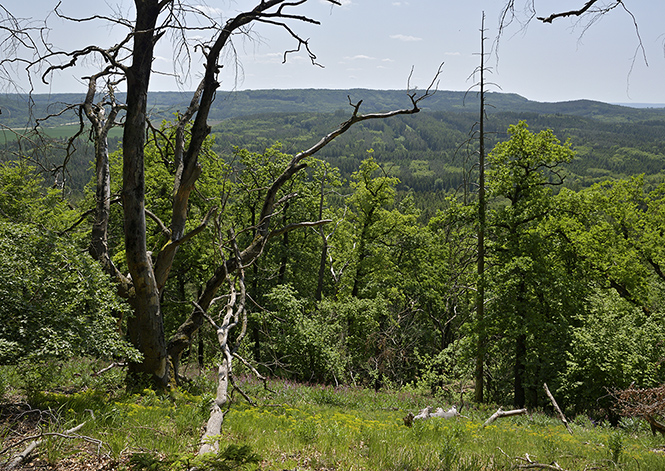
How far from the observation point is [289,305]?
15.4 m

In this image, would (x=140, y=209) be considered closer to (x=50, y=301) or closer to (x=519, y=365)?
(x=50, y=301)

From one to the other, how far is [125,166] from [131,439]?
166 inches

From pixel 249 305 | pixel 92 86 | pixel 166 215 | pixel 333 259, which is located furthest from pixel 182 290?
pixel 92 86

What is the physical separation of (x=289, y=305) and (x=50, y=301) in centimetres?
1055

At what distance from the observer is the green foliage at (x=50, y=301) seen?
4812 mm

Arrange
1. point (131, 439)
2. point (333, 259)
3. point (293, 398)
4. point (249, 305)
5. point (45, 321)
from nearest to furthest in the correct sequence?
point (131, 439) → point (45, 321) → point (293, 398) → point (249, 305) → point (333, 259)

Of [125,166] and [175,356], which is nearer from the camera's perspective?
[125,166]

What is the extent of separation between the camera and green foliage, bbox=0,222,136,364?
481 centimetres

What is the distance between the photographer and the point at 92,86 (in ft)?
28.5

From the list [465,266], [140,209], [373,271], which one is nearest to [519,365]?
[465,266]

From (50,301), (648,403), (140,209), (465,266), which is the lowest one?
(648,403)

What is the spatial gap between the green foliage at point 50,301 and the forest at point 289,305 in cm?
3

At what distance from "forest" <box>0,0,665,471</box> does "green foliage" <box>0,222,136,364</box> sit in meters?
0.03

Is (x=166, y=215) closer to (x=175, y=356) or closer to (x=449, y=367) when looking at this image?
(x=175, y=356)
